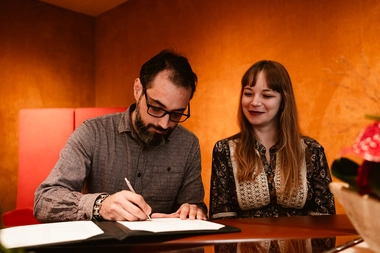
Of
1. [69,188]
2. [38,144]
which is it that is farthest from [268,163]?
[38,144]

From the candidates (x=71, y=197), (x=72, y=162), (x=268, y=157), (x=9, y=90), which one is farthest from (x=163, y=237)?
(x=9, y=90)

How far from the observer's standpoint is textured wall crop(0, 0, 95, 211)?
404cm

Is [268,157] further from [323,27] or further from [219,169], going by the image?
[323,27]

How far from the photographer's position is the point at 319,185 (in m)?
1.84

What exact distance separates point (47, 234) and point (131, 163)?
2.73 feet

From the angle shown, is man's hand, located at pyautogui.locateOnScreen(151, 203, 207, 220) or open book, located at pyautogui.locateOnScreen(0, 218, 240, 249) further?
man's hand, located at pyautogui.locateOnScreen(151, 203, 207, 220)

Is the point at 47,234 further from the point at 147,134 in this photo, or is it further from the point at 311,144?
A: the point at 311,144

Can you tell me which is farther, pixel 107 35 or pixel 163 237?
pixel 107 35

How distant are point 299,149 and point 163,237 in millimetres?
1219

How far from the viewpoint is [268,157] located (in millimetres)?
1905

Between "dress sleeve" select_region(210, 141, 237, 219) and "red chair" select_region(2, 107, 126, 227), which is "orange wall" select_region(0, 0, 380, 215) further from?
"dress sleeve" select_region(210, 141, 237, 219)

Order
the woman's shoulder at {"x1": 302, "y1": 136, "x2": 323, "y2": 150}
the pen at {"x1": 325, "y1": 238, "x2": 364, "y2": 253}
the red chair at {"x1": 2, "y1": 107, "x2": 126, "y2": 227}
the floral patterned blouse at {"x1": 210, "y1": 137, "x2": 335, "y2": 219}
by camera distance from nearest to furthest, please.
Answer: the pen at {"x1": 325, "y1": 238, "x2": 364, "y2": 253} → the floral patterned blouse at {"x1": 210, "y1": 137, "x2": 335, "y2": 219} → the woman's shoulder at {"x1": 302, "y1": 136, "x2": 323, "y2": 150} → the red chair at {"x1": 2, "y1": 107, "x2": 126, "y2": 227}

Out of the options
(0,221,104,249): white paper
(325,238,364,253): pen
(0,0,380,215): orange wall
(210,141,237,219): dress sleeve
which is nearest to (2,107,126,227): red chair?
(0,0,380,215): orange wall

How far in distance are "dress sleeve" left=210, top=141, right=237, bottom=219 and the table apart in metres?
0.71
